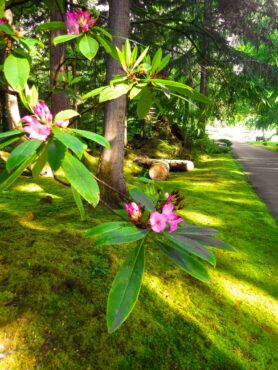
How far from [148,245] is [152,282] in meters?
0.78

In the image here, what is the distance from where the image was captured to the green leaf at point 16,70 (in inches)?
36.1

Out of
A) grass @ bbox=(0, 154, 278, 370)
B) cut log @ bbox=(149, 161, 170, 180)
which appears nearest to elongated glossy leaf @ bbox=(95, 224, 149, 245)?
grass @ bbox=(0, 154, 278, 370)

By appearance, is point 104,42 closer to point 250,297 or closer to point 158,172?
point 250,297

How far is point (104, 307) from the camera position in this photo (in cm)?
236

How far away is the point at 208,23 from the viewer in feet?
27.5

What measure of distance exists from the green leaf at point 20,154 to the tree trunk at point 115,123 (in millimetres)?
3525

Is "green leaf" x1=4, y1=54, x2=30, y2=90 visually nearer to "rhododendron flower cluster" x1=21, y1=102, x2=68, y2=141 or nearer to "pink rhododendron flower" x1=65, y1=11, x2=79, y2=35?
"rhododendron flower cluster" x1=21, y1=102, x2=68, y2=141

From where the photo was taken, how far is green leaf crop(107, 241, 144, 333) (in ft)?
2.48

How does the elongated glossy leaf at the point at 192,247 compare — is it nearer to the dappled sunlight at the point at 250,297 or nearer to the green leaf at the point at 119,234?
the green leaf at the point at 119,234

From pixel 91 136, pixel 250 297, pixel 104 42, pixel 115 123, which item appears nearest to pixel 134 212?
pixel 91 136

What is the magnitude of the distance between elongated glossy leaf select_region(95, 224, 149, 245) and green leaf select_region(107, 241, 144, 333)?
0.24 ft

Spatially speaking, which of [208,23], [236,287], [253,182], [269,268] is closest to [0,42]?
[236,287]

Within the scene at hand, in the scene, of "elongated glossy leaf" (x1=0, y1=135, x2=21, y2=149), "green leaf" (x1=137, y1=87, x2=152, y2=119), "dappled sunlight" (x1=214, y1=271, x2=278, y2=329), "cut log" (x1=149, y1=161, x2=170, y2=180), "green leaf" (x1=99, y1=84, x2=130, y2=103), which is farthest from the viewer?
"cut log" (x1=149, y1=161, x2=170, y2=180)

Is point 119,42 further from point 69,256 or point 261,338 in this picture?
point 261,338
